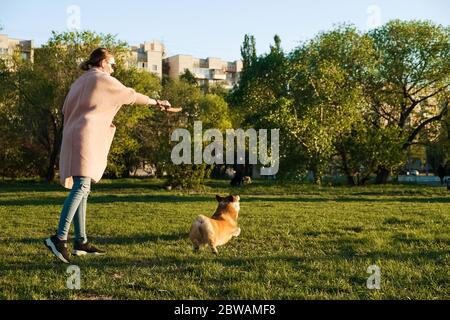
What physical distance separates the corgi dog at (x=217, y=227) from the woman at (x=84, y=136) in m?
1.78

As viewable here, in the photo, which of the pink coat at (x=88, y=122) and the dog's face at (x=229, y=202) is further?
the dog's face at (x=229, y=202)

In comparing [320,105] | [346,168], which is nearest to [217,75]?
[346,168]

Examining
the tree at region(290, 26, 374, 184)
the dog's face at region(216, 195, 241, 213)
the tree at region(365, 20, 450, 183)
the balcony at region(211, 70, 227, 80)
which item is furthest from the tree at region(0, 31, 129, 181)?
the balcony at region(211, 70, 227, 80)

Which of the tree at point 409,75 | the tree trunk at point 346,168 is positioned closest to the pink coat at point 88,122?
the tree trunk at point 346,168

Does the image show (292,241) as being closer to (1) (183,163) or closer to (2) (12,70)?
(1) (183,163)

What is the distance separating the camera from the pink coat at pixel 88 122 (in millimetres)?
6082

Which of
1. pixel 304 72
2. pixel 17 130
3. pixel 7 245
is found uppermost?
pixel 304 72

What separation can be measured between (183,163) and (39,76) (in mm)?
16734

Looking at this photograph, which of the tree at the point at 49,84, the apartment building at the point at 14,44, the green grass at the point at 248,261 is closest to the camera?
the green grass at the point at 248,261

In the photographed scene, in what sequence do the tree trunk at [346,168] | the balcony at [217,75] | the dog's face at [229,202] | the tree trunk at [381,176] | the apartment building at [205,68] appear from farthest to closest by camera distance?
1. the balcony at [217,75]
2. the apartment building at [205,68]
3. the tree trunk at [381,176]
4. the tree trunk at [346,168]
5. the dog's face at [229,202]

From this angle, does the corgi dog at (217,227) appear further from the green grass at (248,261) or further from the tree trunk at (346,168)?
the tree trunk at (346,168)

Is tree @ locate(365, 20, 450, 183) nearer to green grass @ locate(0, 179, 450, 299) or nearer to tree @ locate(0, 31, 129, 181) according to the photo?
tree @ locate(0, 31, 129, 181)

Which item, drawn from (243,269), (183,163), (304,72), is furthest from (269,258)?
(304,72)
